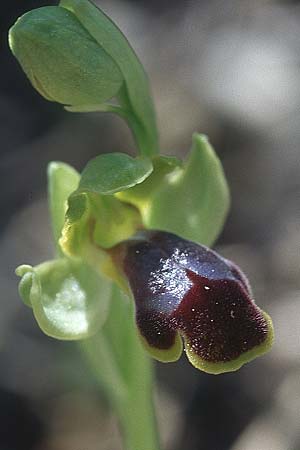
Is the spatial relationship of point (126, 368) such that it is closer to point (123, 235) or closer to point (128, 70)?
point (123, 235)

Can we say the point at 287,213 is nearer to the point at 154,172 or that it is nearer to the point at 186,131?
the point at 186,131

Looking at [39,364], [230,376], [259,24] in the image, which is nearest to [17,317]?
[39,364]

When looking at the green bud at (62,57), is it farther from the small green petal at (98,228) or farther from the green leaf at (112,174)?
the small green petal at (98,228)

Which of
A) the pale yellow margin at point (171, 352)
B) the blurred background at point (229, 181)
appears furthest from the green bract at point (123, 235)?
the blurred background at point (229, 181)

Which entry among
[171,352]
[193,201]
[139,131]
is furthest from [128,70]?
[171,352]

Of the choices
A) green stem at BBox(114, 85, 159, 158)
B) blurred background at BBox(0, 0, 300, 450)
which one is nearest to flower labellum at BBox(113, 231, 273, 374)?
green stem at BBox(114, 85, 159, 158)
